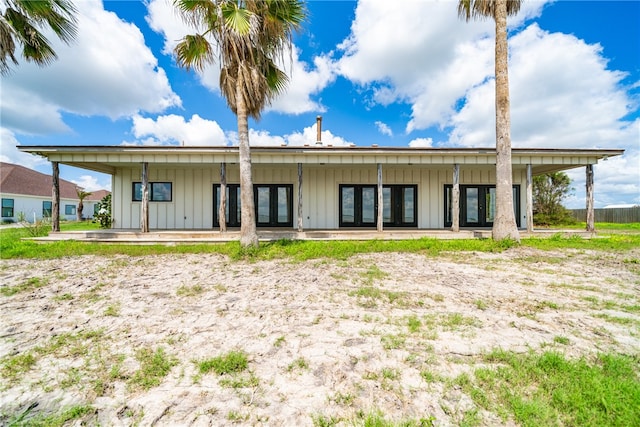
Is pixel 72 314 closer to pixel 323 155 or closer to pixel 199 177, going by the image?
pixel 323 155

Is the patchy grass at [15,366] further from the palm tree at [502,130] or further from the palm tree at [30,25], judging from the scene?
the palm tree at [502,130]

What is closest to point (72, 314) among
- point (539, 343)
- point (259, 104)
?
point (539, 343)

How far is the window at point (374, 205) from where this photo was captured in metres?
11.8

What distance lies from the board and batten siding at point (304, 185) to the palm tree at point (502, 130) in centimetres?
284

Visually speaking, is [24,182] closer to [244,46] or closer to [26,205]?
[26,205]

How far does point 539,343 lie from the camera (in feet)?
9.15

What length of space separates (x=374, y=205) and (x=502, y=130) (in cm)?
523

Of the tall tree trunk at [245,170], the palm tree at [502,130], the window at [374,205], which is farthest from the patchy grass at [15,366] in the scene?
the palm tree at [502,130]

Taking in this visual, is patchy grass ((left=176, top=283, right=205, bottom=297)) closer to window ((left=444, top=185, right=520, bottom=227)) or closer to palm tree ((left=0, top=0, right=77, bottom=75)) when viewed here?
palm tree ((left=0, top=0, right=77, bottom=75))

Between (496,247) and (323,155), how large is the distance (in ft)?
19.9

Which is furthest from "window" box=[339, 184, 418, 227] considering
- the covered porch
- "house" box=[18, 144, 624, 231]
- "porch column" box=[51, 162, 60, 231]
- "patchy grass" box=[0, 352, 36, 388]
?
"porch column" box=[51, 162, 60, 231]

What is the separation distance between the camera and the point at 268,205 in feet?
38.1

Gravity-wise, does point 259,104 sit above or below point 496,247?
above

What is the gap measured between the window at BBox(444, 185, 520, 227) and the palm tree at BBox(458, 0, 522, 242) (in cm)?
319
